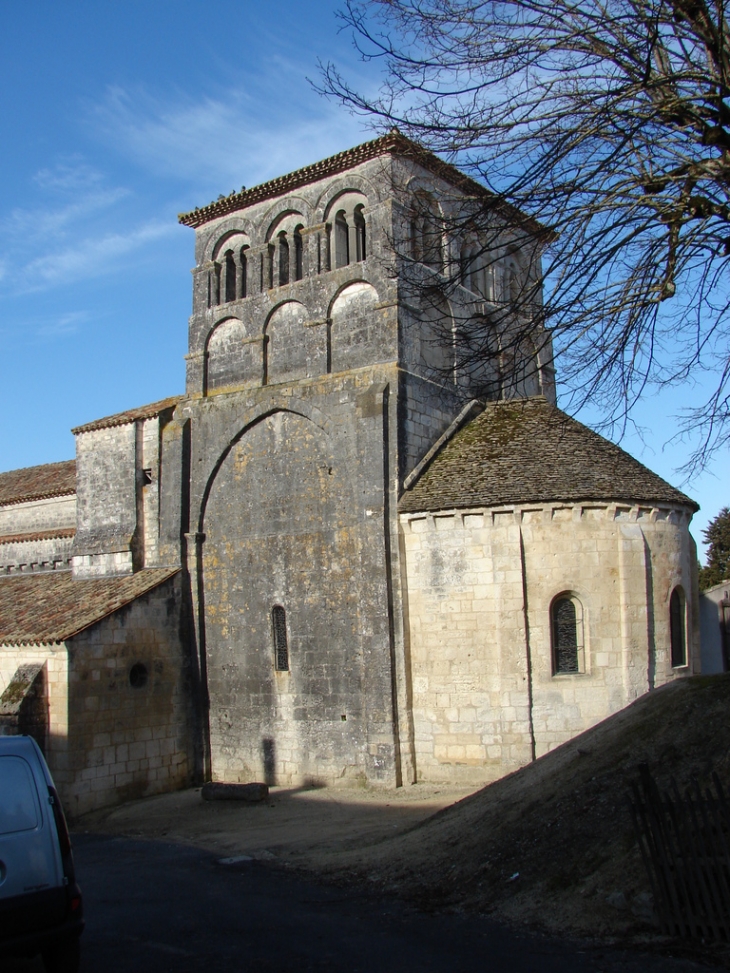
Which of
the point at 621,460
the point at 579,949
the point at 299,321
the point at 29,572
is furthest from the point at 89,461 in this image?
the point at 579,949

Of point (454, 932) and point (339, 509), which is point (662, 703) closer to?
point (454, 932)

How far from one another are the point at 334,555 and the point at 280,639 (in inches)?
89.0

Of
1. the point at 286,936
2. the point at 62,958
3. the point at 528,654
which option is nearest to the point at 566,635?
the point at 528,654

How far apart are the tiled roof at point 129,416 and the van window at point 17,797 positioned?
14.5 metres

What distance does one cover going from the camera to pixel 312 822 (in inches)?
549

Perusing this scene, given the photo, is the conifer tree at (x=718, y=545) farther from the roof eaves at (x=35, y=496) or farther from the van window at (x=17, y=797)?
the van window at (x=17, y=797)

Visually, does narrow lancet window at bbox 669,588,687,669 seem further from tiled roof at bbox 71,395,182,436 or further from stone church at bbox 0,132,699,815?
tiled roof at bbox 71,395,182,436

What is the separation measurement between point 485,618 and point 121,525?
8.85 metres

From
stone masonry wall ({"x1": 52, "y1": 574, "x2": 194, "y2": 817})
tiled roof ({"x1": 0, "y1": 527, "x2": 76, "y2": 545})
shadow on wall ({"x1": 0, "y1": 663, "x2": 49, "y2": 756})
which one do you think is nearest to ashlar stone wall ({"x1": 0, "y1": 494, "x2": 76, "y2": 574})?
tiled roof ({"x1": 0, "y1": 527, "x2": 76, "y2": 545})

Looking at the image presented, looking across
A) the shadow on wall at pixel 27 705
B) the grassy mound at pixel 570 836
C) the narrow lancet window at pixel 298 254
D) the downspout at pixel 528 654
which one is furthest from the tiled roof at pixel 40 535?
the grassy mound at pixel 570 836

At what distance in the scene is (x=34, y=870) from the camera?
6.04 metres

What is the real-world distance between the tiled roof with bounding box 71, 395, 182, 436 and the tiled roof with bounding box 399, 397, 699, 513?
6888 millimetres

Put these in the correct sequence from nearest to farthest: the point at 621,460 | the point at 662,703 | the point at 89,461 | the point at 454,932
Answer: the point at 454,932 → the point at 662,703 → the point at 621,460 → the point at 89,461

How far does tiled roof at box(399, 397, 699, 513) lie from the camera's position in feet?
52.0
